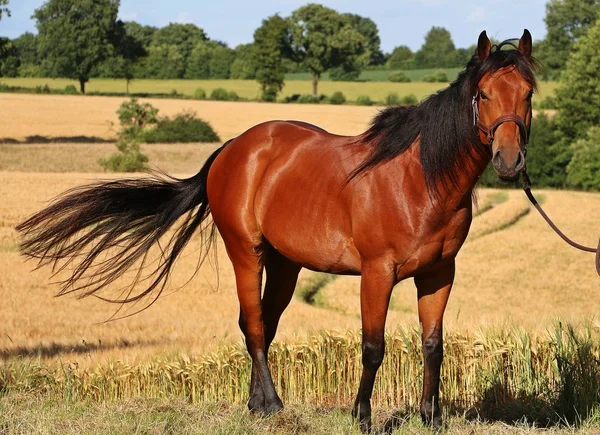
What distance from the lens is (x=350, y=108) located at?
77688 mm

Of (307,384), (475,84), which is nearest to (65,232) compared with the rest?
(307,384)

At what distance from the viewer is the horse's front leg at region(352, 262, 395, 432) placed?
5762mm

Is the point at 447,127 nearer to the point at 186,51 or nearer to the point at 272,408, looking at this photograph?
the point at 272,408

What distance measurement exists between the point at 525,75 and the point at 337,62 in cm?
9749

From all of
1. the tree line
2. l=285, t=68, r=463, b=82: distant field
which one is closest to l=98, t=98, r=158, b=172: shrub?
the tree line

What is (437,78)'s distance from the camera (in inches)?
4181

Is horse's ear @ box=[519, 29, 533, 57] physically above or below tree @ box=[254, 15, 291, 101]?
below

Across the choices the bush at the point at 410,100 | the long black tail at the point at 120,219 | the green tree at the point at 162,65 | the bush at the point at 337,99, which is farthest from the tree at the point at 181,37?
the long black tail at the point at 120,219

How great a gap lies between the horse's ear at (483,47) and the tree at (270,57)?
83569 millimetres

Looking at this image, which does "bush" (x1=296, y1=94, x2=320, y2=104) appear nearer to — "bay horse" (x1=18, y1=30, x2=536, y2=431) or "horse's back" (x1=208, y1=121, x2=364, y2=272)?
"bay horse" (x1=18, y1=30, x2=536, y2=431)

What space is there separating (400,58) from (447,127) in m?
136

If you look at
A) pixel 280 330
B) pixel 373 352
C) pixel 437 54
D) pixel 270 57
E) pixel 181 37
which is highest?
pixel 181 37

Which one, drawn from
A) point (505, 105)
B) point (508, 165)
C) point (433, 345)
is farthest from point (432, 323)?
point (505, 105)

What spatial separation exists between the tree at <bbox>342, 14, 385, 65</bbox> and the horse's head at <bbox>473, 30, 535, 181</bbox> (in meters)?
130
